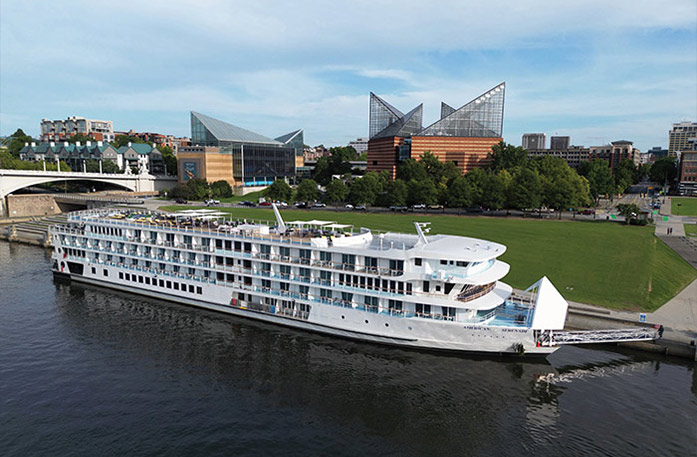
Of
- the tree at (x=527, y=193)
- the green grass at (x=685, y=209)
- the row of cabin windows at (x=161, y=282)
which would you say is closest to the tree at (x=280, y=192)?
the tree at (x=527, y=193)

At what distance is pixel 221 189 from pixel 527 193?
91.2m

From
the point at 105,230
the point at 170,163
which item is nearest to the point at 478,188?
the point at 105,230

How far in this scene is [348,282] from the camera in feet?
116

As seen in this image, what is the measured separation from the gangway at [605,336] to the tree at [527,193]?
2458 inches

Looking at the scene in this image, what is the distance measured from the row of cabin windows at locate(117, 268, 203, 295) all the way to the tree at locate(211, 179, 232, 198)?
8933 cm

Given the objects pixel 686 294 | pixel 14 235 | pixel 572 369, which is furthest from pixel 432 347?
pixel 14 235

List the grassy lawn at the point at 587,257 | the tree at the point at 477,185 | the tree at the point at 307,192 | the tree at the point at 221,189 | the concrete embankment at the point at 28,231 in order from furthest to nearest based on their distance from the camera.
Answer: the tree at the point at 221,189, the tree at the point at 307,192, the tree at the point at 477,185, the concrete embankment at the point at 28,231, the grassy lawn at the point at 587,257

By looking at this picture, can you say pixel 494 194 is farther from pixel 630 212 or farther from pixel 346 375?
pixel 346 375

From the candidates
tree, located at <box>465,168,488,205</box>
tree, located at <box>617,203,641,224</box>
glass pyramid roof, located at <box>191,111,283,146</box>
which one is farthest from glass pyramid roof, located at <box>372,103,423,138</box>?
tree, located at <box>617,203,641,224</box>

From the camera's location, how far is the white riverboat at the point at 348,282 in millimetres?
31578

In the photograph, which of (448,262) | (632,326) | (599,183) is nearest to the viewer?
(448,262)

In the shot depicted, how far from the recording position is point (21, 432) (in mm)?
23578

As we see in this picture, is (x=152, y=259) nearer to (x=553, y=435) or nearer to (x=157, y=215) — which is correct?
(x=157, y=215)

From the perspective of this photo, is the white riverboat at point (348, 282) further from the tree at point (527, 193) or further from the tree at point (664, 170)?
the tree at point (664, 170)
